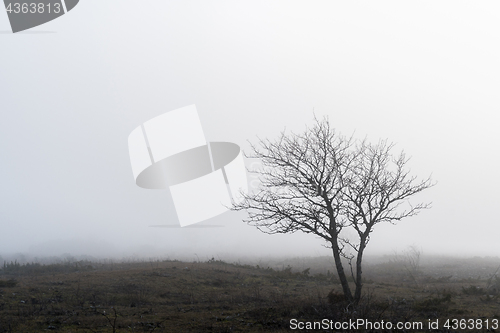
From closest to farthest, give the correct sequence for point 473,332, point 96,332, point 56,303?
point 473,332 < point 96,332 < point 56,303

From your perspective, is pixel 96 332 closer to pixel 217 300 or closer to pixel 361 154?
pixel 217 300

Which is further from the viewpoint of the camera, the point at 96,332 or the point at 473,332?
the point at 96,332

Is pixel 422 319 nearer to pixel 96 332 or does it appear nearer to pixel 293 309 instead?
pixel 293 309

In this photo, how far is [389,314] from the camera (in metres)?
10.5

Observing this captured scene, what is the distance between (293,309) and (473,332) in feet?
19.0

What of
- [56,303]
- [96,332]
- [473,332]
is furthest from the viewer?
[56,303]

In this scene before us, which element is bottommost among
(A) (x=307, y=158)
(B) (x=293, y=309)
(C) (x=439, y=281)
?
(C) (x=439, y=281)

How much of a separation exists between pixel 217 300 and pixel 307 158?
868 cm

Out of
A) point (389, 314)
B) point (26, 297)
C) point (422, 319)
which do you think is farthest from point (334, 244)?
point (26, 297)

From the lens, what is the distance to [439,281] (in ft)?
74.9

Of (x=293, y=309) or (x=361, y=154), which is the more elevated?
(x=361, y=154)

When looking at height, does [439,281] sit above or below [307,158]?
below

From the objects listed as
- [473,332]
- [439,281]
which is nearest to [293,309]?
[473,332]

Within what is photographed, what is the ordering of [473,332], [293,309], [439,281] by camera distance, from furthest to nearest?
[439,281], [293,309], [473,332]
